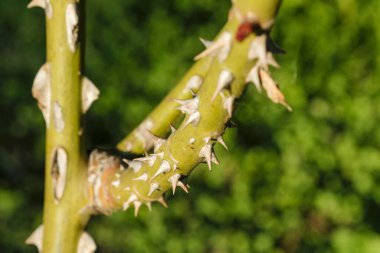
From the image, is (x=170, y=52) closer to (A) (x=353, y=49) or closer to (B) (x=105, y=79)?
(B) (x=105, y=79)

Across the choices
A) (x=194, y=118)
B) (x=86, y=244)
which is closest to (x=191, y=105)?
(x=194, y=118)

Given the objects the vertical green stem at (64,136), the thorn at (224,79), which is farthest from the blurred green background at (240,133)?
the thorn at (224,79)

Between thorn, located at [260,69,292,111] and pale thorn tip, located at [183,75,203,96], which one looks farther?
pale thorn tip, located at [183,75,203,96]

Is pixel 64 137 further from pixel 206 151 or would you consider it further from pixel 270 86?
pixel 270 86

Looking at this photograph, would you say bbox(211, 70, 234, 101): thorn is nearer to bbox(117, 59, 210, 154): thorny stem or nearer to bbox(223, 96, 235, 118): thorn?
bbox(223, 96, 235, 118): thorn

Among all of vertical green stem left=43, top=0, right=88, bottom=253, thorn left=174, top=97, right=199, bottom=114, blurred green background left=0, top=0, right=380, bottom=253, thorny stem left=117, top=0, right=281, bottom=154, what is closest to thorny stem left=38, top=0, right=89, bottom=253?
vertical green stem left=43, top=0, right=88, bottom=253
